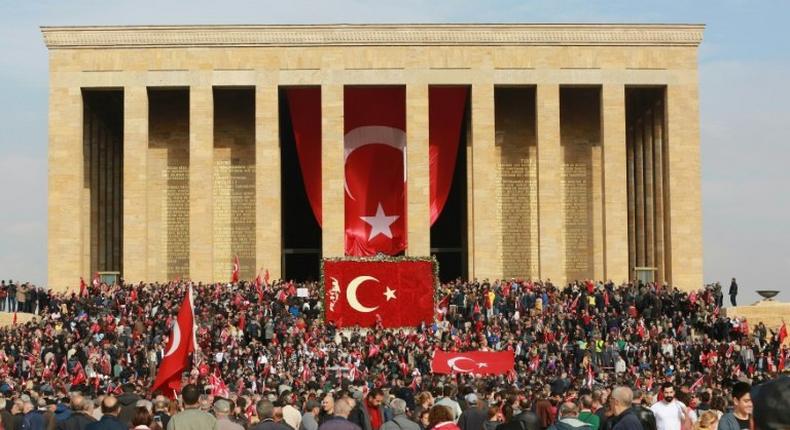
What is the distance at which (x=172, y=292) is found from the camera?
151 ft

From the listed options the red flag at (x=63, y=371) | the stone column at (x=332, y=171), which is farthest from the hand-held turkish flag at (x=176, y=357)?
the stone column at (x=332, y=171)

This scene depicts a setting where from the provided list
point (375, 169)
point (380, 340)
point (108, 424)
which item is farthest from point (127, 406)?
point (375, 169)

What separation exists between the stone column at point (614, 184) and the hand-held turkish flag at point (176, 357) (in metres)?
35.9

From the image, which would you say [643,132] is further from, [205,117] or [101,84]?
[101,84]

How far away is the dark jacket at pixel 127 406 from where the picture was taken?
15.1 metres

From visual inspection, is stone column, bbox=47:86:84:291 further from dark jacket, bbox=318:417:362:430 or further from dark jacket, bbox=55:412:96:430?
dark jacket, bbox=318:417:362:430

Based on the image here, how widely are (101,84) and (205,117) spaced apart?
14.3 feet

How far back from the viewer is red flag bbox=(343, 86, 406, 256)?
5378 centimetres

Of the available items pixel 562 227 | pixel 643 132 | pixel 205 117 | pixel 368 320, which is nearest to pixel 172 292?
pixel 368 320

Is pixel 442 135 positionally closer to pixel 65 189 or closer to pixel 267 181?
pixel 267 181

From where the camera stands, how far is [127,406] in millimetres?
15219

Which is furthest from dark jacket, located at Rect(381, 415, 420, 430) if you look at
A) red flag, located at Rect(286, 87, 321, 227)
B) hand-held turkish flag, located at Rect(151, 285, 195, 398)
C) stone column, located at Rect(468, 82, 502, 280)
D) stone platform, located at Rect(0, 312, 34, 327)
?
red flag, located at Rect(286, 87, 321, 227)

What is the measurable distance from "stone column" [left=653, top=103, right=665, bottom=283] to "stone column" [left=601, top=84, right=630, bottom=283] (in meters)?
2.09

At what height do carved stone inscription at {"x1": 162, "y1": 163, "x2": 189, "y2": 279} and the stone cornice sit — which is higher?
the stone cornice
